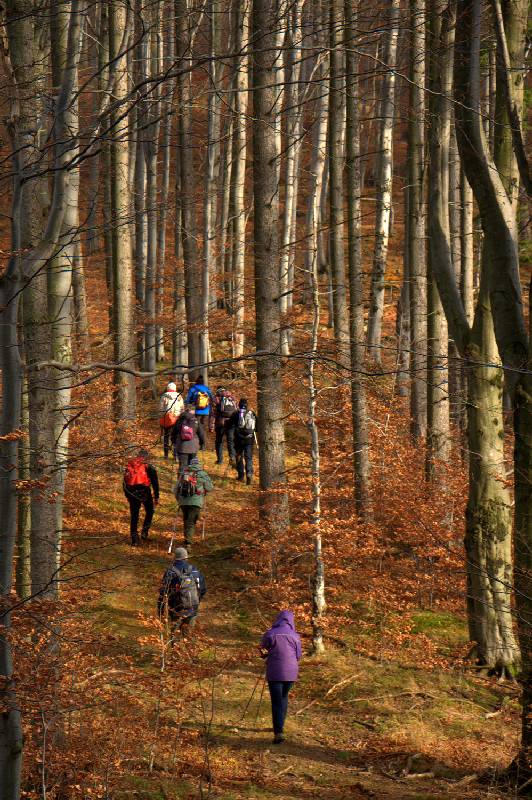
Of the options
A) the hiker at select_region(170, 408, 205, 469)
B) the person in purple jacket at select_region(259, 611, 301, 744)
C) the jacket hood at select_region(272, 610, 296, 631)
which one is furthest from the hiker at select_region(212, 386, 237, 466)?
the person in purple jacket at select_region(259, 611, 301, 744)

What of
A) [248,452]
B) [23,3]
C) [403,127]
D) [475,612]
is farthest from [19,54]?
Result: [403,127]

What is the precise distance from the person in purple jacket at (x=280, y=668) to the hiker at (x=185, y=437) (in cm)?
548

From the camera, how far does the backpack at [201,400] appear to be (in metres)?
15.8

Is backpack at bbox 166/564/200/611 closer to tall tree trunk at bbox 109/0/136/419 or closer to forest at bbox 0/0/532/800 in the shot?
forest at bbox 0/0/532/800

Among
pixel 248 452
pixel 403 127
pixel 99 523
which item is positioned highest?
pixel 403 127

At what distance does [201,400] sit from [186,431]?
2.21 meters

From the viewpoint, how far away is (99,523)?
13.6m

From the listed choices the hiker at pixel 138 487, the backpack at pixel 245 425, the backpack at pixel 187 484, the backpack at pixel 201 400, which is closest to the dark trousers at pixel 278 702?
the backpack at pixel 187 484

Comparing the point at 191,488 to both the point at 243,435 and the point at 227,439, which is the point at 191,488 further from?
the point at 227,439

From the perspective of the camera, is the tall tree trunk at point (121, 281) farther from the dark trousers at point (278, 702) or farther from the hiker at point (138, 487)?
the dark trousers at point (278, 702)

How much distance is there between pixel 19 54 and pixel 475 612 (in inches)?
294

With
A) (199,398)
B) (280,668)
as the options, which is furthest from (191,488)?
(280,668)

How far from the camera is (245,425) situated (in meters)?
15.7

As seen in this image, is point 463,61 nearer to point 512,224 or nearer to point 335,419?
point 512,224
